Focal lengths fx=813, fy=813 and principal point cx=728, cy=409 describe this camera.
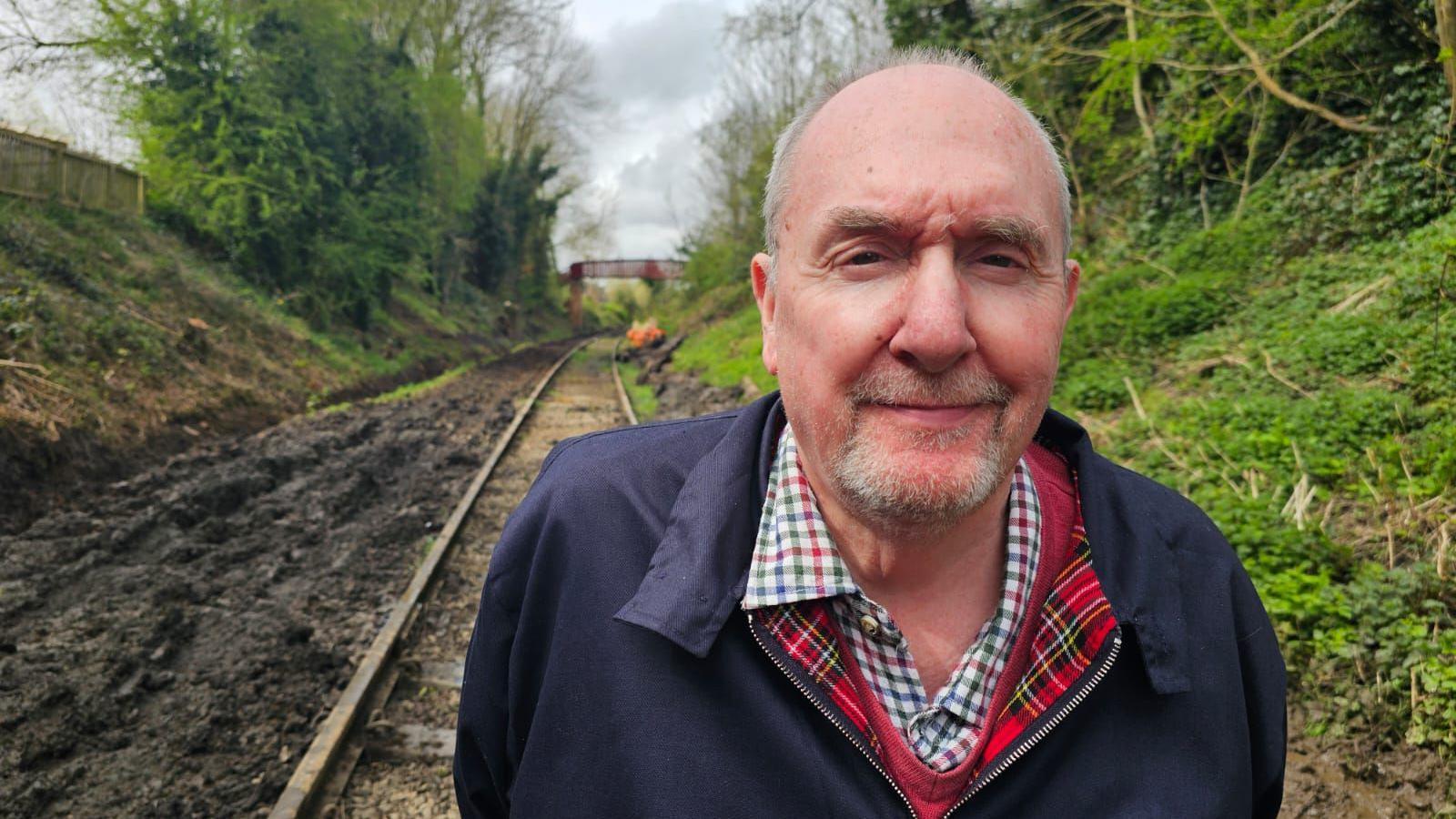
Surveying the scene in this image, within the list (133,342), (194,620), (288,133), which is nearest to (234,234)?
(288,133)

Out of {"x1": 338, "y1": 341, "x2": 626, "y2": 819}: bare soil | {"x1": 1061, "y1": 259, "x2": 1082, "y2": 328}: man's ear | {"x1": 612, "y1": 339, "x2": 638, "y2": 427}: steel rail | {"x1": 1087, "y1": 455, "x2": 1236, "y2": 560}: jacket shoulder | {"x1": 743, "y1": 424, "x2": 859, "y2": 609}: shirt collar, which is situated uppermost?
{"x1": 1061, "y1": 259, "x2": 1082, "y2": 328}: man's ear

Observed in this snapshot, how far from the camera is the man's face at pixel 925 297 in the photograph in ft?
4.44

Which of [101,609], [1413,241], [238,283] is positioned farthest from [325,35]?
[1413,241]

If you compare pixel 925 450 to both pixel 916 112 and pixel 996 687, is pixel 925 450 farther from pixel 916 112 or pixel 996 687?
pixel 916 112

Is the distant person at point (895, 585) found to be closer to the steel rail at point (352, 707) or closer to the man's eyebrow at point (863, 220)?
the man's eyebrow at point (863, 220)

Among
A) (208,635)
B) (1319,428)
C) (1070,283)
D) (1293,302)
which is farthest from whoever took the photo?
(1293,302)

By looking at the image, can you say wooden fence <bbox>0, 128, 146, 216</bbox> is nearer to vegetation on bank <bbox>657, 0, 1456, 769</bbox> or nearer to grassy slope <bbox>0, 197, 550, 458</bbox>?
grassy slope <bbox>0, 197, 550, 458</bbox>

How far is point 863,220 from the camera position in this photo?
1.37 meters

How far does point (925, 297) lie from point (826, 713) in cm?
70

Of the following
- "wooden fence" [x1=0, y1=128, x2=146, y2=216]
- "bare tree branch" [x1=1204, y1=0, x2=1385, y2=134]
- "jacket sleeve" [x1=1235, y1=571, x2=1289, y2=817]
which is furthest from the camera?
"wooden fence" [x1=0, y1=128, x2=146, y2=216]

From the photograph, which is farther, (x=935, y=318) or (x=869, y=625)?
(x=869, y=625)

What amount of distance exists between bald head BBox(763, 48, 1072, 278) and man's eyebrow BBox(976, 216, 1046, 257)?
1.9 inches

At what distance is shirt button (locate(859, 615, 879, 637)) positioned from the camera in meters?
1.45

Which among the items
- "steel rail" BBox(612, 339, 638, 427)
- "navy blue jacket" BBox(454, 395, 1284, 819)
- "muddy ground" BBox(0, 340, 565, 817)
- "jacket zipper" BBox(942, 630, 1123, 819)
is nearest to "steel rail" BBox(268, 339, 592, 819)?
"muddy ground" BBox(0, 340, 565, 817)
